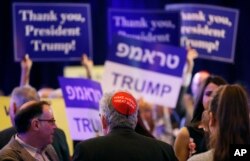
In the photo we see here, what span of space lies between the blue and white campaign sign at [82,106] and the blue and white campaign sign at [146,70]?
28cm

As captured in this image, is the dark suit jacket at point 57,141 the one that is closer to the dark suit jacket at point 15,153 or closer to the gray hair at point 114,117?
the dark suit jacket at point 15,153

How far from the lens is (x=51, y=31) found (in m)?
7.64

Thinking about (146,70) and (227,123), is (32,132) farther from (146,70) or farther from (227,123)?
(146,70)

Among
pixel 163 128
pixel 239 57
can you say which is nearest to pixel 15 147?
pixel 163 128

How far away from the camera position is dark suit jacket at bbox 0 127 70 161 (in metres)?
4.70

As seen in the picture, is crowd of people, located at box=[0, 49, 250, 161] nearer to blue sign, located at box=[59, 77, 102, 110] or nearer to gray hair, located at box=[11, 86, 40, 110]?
gray hair, located at box=[11, 86, 40, 110]

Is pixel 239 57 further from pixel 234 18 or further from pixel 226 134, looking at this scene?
pixel 226 134

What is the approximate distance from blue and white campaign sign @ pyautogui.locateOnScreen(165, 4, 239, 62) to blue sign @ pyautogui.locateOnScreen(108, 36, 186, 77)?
1173 millimetres

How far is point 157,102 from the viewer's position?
A: 6.77 m

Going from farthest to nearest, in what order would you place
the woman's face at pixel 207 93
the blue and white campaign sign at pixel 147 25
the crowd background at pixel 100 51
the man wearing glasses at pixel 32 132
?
the crowd background at pixel 100 51
the blue and white campaign sign at pixel 147 25
the woman's face at pixel 207 93
the man wearing glasses at pixel 32 132

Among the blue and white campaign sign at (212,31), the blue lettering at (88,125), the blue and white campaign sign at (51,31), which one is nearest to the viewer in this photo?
the blue lettering at (88,125)

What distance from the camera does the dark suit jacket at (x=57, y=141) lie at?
470 centimetres

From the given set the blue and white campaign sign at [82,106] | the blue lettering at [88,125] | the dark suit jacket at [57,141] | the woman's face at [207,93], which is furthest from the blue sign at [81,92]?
the woman's face at [207,93]

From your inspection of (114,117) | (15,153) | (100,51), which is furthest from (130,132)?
(100,51)
